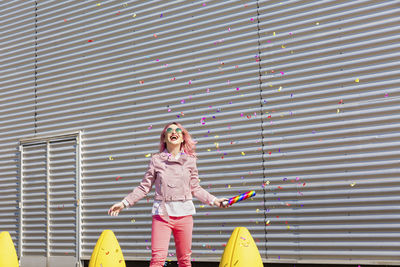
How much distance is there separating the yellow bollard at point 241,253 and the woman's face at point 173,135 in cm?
116

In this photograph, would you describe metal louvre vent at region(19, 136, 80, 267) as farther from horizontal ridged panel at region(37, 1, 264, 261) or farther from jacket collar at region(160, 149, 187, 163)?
jacket collar at region(160, 149, 187, 163)

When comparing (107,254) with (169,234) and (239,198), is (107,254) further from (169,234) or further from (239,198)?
(239,198)

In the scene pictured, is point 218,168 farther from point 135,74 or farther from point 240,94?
point 135,74

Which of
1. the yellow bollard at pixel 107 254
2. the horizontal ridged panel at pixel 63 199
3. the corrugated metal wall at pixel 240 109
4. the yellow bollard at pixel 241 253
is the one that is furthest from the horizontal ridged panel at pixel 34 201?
the yellow bollard at pixel 241 253

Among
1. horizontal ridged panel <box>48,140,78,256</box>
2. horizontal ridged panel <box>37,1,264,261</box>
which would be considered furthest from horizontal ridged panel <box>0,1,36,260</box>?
horizontal ridged panel <box>48,140,78,256</box>

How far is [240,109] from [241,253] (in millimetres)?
2595

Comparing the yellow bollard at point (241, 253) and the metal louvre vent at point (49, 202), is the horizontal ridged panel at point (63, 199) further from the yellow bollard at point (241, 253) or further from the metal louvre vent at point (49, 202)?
the yellow bollard at point (241, 253)

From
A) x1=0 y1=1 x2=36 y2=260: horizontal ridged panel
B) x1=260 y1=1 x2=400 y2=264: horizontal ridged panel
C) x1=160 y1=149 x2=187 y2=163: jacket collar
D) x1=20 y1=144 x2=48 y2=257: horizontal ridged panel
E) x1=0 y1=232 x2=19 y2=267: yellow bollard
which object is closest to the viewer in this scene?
x1=160 y1=149 x2=187 y2=163: jacket collar

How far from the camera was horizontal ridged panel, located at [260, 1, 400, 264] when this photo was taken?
625 centimetres

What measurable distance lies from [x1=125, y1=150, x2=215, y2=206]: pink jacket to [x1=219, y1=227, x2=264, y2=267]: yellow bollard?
49 cm

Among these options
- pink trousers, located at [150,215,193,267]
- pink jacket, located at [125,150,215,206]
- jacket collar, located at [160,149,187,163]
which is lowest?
pink trousers, located at [150,215,193,267]

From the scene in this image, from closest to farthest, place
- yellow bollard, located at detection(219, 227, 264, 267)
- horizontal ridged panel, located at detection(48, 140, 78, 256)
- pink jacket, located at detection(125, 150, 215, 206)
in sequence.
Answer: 1. yellow bollard, located at detection(219, 227, 264, 267)
2. pink jacket, located at detection(125, 150, 215, 206)
3. horizontal ridged panel, located at detection(48, 140, 78, 256)

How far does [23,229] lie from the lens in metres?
9.98

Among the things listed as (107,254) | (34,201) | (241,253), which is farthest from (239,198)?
(34,201)
